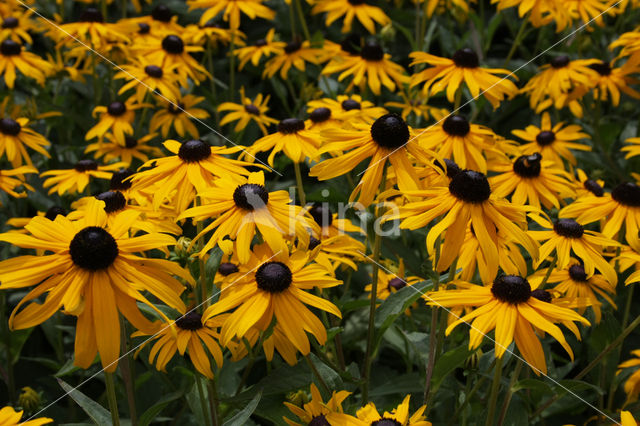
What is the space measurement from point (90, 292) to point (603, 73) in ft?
7.80

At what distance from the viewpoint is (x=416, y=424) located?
136 cm

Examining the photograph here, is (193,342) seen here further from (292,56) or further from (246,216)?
(292,56)

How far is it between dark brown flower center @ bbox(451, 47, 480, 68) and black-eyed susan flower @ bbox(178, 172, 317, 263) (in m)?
1.09

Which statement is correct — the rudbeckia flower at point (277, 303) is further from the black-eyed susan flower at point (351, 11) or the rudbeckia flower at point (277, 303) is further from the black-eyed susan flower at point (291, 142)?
the black-eyed susan flower at point (351, 11)

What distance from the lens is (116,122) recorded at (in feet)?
8.88

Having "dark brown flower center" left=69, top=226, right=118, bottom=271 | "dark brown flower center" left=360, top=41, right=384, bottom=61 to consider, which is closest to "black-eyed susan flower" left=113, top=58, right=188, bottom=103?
"dark brown flower center" left=360, top=41, right=384, bottom=61

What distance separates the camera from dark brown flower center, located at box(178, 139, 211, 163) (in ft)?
5.24

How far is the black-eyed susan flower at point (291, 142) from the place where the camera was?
189cm

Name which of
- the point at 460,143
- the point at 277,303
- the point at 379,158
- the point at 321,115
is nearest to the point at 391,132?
the point at 379,158

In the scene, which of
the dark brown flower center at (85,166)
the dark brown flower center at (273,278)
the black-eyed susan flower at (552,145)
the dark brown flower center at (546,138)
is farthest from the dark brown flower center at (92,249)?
the dark brown flower center at (546,138)

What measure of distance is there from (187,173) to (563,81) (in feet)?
5.79

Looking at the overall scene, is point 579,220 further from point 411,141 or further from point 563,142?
point 563,142

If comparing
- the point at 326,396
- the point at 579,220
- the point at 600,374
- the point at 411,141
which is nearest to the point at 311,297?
the point at 326,396

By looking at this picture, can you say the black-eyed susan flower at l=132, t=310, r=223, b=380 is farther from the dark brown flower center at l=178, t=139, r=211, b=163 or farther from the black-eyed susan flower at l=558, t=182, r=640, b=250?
the black-eyed susan flower at l=558, t=182, r=640, b=250
